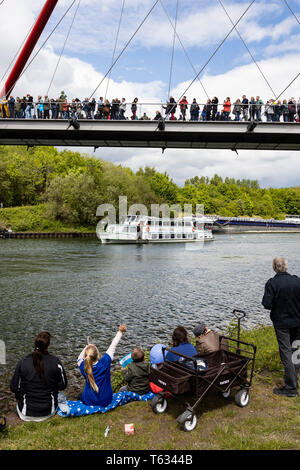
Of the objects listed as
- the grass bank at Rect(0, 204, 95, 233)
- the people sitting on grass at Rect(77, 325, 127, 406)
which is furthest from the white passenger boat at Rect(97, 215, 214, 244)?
the people sitting on grass at Rect(77, 325, 127, 406)

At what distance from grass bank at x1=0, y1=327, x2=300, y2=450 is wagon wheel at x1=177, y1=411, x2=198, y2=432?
114mm

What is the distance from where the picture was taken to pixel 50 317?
701 inches

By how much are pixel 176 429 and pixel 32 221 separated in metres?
78.2

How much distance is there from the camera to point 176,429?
6.30m

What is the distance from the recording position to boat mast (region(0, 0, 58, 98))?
32469mm

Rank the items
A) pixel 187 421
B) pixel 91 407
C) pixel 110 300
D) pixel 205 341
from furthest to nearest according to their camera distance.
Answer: pixel 110 300
pixel 205 341
pixel 91 407
pixel 187 421

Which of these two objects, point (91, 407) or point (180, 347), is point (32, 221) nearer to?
point (91, 407)

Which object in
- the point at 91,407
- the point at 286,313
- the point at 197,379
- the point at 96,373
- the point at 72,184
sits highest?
the point at 72,184

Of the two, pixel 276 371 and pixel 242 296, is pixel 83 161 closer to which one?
pixel 242 296

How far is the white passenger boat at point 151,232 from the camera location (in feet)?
211

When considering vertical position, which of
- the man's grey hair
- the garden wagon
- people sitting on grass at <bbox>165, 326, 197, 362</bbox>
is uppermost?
the man's grey hair

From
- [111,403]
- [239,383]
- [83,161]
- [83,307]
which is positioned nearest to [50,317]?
[83,307]

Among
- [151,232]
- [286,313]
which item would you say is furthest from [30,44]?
[151,232]

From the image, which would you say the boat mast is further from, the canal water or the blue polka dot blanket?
the blue polka dot blanket
